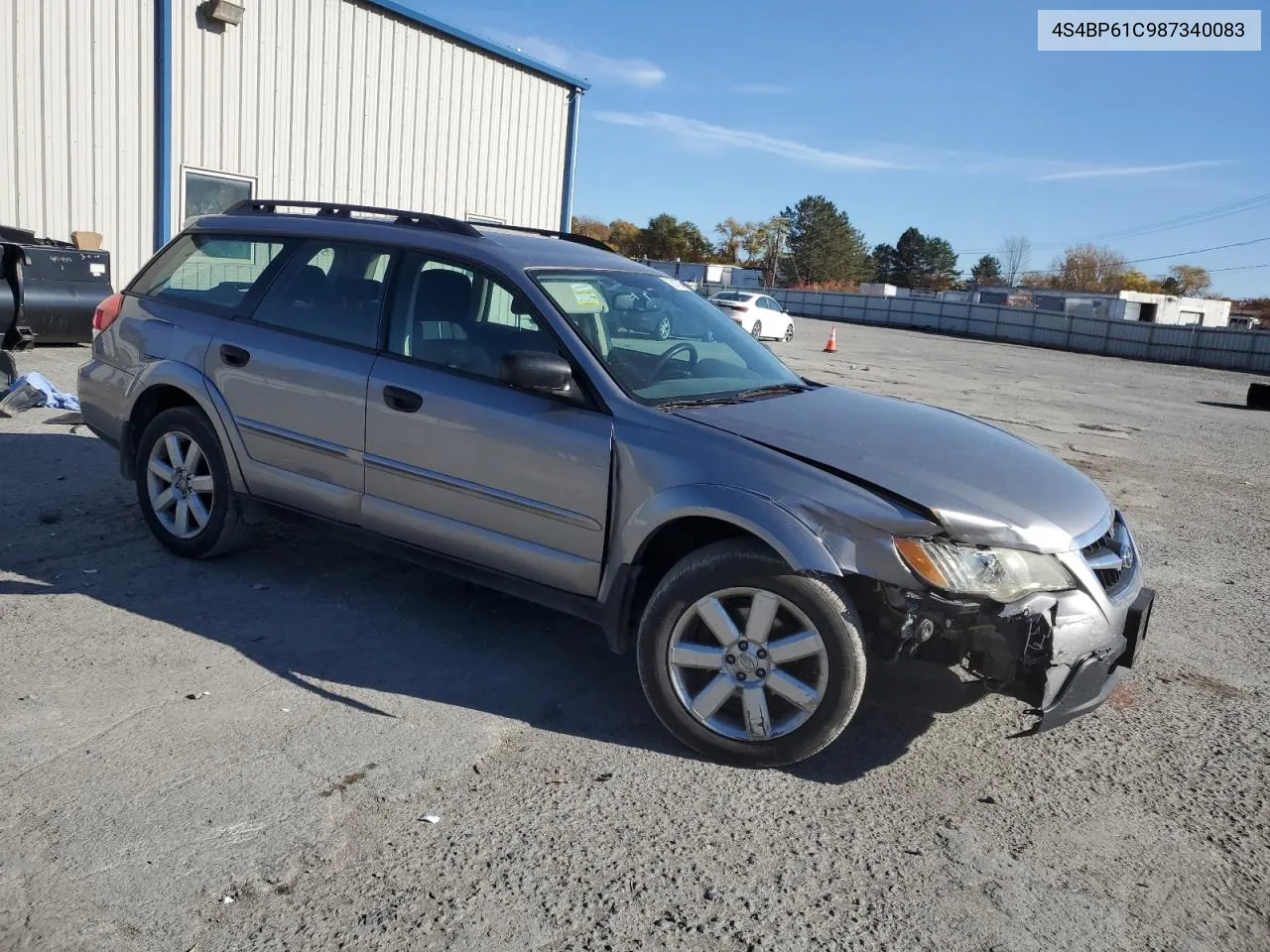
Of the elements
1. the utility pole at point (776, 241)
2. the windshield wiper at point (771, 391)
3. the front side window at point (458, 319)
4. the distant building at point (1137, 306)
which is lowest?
the windshield wiper at point (771, 391)

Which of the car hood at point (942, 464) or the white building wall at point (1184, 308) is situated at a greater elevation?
the white building wall at point (1184, 308)

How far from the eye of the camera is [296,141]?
1513 cm

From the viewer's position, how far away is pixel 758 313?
95.8 feet

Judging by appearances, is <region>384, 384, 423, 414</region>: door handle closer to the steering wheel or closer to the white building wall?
the steering wheel

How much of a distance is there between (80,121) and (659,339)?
11492mm

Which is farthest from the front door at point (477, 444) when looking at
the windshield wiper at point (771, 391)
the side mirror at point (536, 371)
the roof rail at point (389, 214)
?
the windshield wiper at point (771, 391)

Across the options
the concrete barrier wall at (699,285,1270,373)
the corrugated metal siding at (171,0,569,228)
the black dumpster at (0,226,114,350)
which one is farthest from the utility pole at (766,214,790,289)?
the black dumpster at (0,226,114,350)

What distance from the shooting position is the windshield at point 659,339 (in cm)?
415

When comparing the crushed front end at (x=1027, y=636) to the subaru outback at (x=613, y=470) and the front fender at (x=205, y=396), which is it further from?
the front fender at (x=205, y=396)

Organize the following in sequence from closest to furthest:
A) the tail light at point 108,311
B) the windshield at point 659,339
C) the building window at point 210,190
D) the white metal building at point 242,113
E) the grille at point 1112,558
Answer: the grille at point 1112,558, the windshield at point 659,339, the tail light at point 108,311, the white metal building at point 242,113, the building window at point 210,190

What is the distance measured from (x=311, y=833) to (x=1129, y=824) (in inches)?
99.7

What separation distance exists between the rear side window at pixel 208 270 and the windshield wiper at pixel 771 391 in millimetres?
2437

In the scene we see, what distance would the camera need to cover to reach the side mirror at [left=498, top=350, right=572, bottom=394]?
3.87 m

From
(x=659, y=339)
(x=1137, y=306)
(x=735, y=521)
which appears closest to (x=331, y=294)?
(x=659, y=339)
